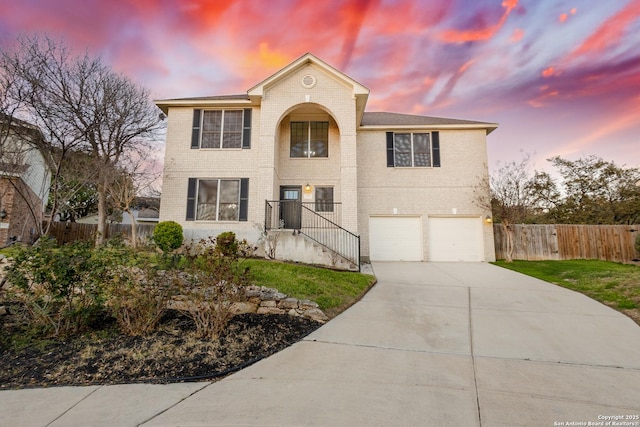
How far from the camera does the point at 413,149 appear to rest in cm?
1262

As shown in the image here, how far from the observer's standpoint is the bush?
9.61 m

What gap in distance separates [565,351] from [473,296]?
2685 millimetres

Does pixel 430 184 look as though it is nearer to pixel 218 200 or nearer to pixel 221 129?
pixel 218 200

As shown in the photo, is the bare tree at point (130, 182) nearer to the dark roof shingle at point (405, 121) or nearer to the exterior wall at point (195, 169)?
the exterior wall at point (195, 169)

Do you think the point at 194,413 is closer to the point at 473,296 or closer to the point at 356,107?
the point at 473,296

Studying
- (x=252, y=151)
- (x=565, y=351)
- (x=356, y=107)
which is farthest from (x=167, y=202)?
(x=565, y=351)

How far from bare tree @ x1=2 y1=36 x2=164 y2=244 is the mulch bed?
423cm

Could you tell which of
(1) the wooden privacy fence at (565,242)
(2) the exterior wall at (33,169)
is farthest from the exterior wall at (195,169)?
(1) the wooden privacy fence at (565,242)

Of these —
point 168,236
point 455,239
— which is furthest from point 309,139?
point 455,239

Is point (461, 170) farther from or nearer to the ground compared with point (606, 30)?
nearer to the ground

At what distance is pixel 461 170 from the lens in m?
12.3

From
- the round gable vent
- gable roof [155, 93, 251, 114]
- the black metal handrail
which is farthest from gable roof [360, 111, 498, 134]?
gable roof [155, 93, 251, 114]

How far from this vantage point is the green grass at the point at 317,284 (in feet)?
18.5

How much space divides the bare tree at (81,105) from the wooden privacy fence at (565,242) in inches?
623
